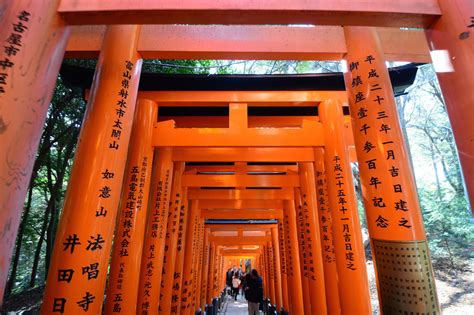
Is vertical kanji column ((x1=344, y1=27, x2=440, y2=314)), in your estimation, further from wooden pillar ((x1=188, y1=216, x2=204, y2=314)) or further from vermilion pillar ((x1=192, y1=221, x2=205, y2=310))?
vermilion pillar ((x1=192, y1=221, x2=205, y2=310))

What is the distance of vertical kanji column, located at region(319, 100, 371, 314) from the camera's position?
10.9 ft

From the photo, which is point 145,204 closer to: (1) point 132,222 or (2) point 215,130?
(1) point 132,222

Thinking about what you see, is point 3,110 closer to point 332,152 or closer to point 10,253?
point 10,253

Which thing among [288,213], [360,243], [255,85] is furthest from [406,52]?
[288,213]

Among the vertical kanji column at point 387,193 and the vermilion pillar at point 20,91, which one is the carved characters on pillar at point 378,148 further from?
the vermilion pillar at point 20,91

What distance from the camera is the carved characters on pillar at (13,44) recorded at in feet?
5.35

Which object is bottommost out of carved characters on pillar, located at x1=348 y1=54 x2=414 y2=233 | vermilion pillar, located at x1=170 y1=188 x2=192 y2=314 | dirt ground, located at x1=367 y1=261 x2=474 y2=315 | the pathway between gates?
the pathway between gates

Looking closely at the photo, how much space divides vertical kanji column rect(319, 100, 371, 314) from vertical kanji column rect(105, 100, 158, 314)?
2.63 meters

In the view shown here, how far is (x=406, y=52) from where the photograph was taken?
3338mm

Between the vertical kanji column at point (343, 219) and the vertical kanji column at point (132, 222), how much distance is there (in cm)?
263

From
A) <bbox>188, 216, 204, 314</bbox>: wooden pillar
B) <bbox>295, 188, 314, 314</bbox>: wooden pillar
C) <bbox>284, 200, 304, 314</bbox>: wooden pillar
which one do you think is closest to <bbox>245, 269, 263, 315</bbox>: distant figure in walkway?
<bbox>284, 200, 304, 314</bbox>: wooden pillar

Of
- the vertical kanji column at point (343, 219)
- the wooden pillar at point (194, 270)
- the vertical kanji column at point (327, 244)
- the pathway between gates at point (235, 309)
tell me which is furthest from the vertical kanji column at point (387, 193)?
the pathway between gates at point (235, 309)

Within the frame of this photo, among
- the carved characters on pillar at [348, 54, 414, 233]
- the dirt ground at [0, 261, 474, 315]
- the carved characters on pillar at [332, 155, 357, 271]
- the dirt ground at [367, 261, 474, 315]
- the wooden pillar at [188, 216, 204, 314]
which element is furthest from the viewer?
the dirt ground at [367, 261, 474, 315]

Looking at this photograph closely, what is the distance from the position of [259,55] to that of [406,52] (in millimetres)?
1796
